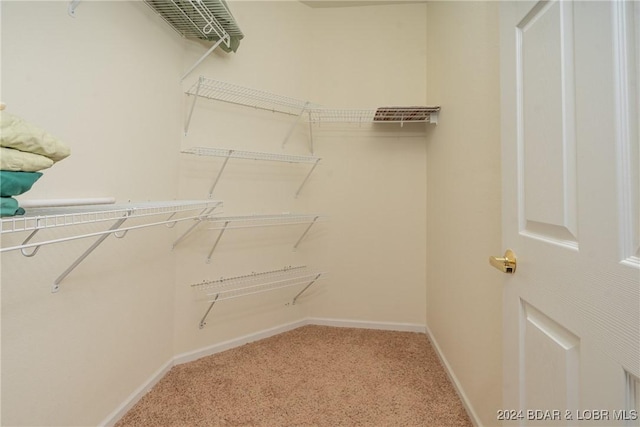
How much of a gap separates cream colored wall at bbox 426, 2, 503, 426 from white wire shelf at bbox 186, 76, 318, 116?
1.00 m

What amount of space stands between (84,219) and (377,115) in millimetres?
1843

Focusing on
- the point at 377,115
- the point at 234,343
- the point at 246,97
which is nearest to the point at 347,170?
the point at 377,115

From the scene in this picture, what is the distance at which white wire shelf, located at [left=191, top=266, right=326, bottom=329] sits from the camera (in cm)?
182

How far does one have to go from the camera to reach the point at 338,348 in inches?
76.3

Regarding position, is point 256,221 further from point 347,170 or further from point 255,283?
point 347,170

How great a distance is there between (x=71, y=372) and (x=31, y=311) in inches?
12.7

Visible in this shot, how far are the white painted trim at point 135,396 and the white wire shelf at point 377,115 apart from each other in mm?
1986

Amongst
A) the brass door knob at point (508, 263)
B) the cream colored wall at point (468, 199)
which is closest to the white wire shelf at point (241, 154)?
the cream colored wall at point (468, 199)

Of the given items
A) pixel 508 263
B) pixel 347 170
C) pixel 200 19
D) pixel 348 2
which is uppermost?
pixel 348 2

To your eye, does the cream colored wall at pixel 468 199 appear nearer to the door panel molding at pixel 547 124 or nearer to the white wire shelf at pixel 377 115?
the white wire shelf at pixel 377 115

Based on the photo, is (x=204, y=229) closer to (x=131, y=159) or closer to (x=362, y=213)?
(x=131, y=159)

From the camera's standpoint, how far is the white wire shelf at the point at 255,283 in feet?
5.98

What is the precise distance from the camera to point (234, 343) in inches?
76.0

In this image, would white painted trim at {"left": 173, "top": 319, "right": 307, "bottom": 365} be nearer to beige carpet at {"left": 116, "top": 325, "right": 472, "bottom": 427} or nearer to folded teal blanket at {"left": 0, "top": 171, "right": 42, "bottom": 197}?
beige carpet at {"left": 116, "top": 325, "right": 472, "bottom": 427}
